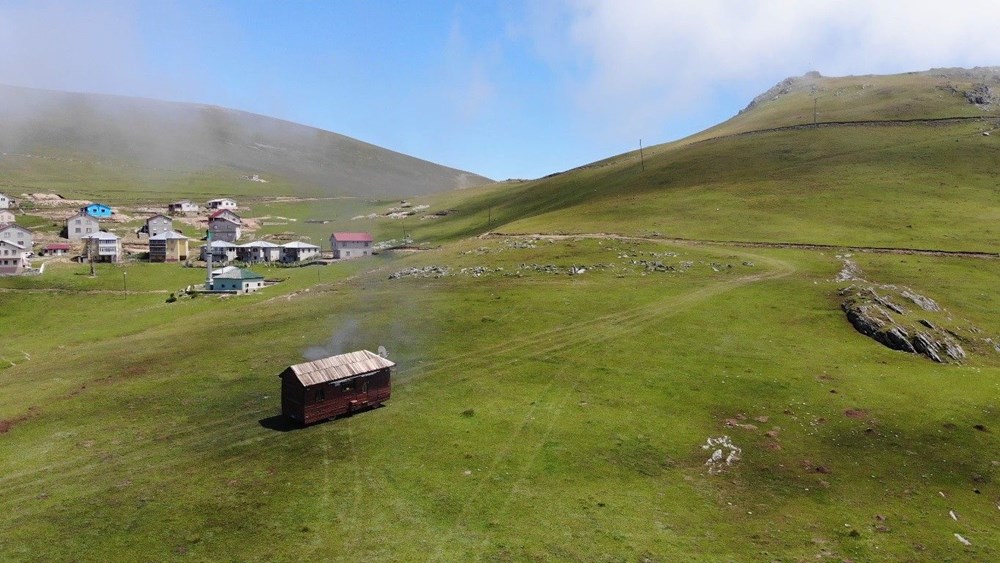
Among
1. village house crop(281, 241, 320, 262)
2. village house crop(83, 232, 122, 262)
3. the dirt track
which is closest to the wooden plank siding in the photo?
the dirt track

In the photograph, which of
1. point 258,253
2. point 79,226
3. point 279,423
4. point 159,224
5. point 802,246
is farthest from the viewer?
point 159,224

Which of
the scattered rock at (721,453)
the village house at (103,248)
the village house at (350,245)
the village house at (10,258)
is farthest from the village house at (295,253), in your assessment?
the scattered rock at (721,453)

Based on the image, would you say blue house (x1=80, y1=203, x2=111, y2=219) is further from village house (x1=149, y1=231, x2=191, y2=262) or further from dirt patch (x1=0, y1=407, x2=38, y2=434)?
dirt patch (x1=0, y1=407, x2=38, y2=434)

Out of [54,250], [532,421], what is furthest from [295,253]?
[532,421]

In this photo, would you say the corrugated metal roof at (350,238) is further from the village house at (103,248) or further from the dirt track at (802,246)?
the village house at (103,248)

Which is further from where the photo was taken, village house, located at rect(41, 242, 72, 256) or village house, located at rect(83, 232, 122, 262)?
village house, located at rect(41, 242, 72, 256)

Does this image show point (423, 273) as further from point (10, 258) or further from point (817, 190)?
point (817, 190)
